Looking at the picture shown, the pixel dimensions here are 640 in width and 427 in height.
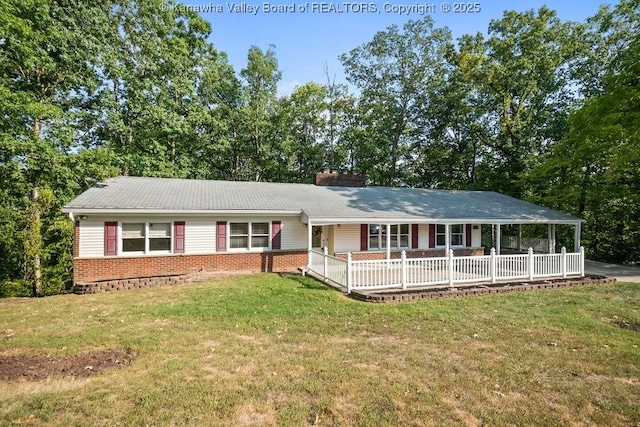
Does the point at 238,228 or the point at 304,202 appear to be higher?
the point at 304,202

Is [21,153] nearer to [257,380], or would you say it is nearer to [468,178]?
[257,380]

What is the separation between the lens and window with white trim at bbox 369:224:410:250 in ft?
51.9

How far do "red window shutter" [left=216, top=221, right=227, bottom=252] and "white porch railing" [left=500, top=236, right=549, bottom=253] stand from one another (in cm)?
1622

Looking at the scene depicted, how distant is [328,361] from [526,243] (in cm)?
1834

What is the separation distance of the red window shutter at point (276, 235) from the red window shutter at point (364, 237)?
Result: 12.7 feet

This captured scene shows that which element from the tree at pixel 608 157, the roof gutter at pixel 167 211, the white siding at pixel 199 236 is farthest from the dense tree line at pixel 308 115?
the white siding at pixel 199 236

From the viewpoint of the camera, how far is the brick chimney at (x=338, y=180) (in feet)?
64.4

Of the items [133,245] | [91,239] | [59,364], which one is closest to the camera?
[59,364]

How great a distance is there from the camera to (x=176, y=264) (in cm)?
1232

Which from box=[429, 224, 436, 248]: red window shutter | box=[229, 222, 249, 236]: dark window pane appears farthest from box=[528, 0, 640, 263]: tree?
box=[229, 222, 249, 236]: dark window pane

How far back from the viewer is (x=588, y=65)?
23.2 m

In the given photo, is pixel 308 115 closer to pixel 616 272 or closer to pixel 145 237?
pixel 145 237

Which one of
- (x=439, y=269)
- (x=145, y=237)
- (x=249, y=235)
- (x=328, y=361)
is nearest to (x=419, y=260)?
(x=439, y=269)

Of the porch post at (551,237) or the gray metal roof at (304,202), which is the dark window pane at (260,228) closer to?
the gray metal roof at (304,202)
